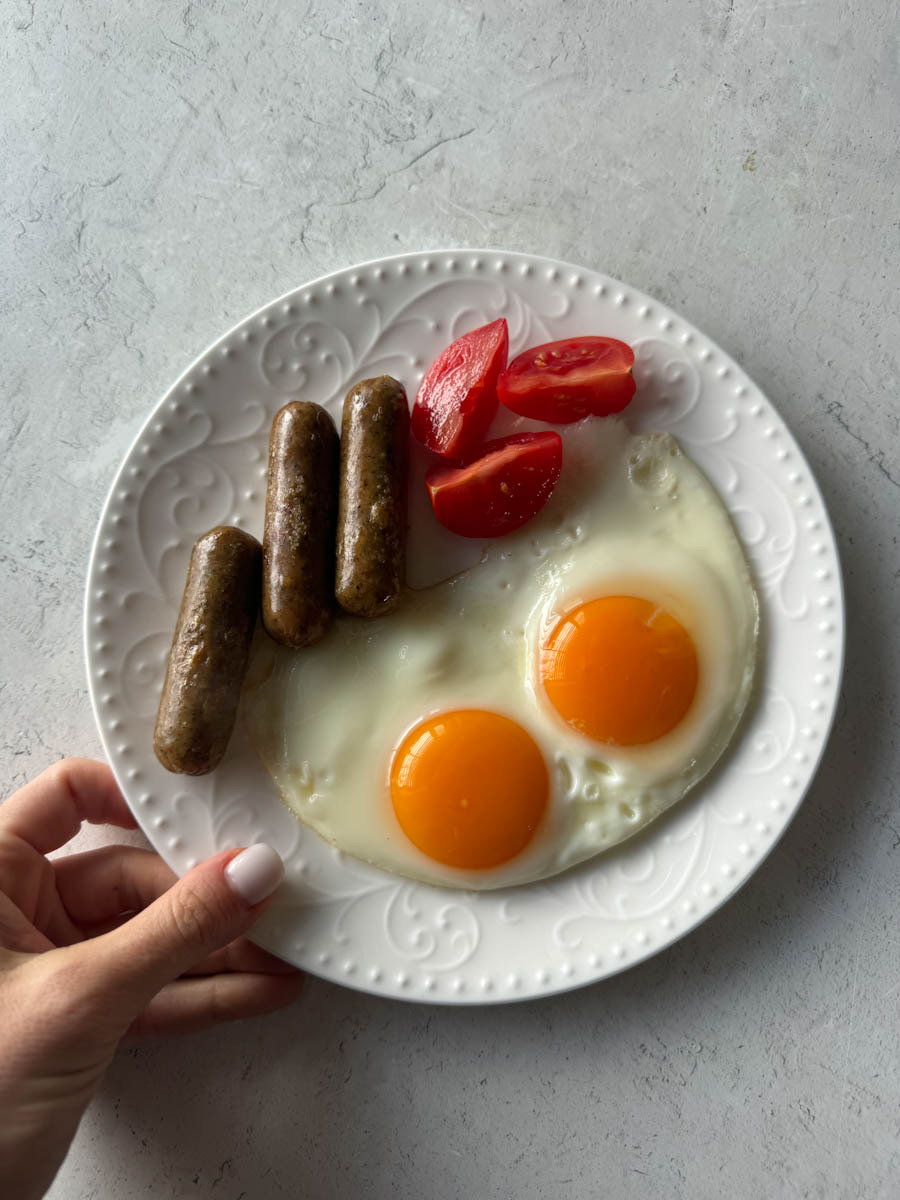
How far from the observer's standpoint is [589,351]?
2.38 metres

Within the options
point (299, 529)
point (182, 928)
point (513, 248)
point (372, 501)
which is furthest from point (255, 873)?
point (513, 248)

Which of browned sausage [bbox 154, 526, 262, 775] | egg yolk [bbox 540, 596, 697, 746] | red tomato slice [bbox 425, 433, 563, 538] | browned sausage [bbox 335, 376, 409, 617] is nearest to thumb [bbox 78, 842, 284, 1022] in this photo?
browned sausage [bbox 154, 526, 262, 775]

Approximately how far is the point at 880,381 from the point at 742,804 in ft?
4.00

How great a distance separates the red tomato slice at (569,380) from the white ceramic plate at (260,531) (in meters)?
0.08

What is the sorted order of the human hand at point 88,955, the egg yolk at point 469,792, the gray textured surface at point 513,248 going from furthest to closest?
the gray textured surface at point 513,248 → the egg yolk at point 469,792 → the human hand at point 88,955

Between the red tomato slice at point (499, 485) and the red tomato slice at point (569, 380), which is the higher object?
the red tomato slice at point (569, 380)

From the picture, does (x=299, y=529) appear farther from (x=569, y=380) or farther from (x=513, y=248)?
(x=513, y=248)

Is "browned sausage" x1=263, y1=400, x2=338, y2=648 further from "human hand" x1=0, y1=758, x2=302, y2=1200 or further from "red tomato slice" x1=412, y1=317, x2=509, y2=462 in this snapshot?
"human hand" x1=0, y1=758, x2=302, y2=1200

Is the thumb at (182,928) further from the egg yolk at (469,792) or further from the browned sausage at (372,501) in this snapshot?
the browned sausage at (372,501)

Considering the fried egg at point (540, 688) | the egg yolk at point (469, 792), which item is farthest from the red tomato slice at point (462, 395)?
the egg yolk at point (469, 792)

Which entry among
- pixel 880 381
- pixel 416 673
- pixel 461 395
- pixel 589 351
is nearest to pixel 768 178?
pixel 880 381

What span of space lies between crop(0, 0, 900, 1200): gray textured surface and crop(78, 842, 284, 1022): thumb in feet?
1.62

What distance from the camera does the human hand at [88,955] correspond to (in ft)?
6.40

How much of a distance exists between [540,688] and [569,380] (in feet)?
2.53
